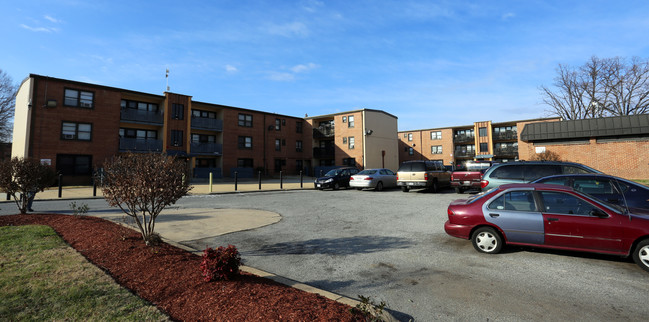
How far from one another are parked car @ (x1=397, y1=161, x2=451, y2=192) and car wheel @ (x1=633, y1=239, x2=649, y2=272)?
12027 millimetres

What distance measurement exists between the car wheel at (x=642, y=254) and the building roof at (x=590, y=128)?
22275 mm

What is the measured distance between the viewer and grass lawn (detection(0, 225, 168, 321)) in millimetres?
2869

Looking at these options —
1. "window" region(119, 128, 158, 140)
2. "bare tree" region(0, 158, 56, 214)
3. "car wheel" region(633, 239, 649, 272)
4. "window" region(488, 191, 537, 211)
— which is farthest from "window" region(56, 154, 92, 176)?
"car wheel" region(633, 239, 649, 272)

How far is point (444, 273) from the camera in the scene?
4.46 metres

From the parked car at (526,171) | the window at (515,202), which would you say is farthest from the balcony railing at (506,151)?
the window at (515,202)

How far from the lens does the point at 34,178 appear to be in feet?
29.2

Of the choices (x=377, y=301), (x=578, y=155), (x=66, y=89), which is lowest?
(x=377, y=301)

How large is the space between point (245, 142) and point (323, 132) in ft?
39.0

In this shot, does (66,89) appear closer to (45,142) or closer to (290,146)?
(45,142)

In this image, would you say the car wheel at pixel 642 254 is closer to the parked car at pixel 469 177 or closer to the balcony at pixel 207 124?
the parked car at pixel 469 177

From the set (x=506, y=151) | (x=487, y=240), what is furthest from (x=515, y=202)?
(x=506, y=151)

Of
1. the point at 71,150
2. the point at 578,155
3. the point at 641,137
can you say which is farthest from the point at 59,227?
the point at 641,137

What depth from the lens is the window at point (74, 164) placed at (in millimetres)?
24000

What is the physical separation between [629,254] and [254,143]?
35.6 meters
